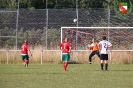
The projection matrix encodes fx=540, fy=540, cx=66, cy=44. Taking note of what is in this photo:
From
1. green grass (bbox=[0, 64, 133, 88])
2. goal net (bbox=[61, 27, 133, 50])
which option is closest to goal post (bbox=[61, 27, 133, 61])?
goal net (bbox=[61, 27, 133, 50])

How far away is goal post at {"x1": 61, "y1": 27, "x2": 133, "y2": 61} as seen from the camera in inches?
1565

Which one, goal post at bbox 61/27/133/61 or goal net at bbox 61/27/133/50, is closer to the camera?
goal post at bbox 61/27/133/61

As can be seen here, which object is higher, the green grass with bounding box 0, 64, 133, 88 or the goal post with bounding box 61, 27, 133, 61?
the goal post with bounding box 61, 27, 133, 61

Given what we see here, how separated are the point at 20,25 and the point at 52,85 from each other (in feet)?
81.1

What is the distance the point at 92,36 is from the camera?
41344 millimetres

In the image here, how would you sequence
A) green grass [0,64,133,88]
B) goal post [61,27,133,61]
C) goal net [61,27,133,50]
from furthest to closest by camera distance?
goal net [61,27,133,50] → goal post [61,27,133,61] → green grass [0,64,133,88]

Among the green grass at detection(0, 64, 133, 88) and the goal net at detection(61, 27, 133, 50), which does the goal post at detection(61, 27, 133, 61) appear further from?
the green grass at detection(0, 64, 133, 88)

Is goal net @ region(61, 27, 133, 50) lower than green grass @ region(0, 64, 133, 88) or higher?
higher

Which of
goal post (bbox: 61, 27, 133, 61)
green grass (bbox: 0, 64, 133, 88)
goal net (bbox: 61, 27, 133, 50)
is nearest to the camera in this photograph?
green grass (bbox: 0, 64, 133, 88)

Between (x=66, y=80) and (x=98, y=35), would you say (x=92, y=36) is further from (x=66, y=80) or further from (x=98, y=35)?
(x=66, y=80)

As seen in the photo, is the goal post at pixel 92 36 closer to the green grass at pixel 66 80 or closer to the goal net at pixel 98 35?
the goal net at pixel 98 35

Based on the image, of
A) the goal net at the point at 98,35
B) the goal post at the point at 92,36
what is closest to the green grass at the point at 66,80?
the goal post at the point at 92,36

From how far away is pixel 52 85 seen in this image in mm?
17906

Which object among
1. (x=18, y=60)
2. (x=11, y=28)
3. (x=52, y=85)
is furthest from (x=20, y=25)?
(x=52, y=85)
